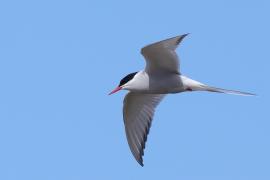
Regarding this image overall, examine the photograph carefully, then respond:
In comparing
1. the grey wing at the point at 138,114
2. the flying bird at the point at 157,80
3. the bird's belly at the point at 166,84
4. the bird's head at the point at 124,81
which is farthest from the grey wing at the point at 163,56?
the grey wing at the point at 138,114

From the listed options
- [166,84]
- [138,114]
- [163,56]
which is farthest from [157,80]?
[138,114]

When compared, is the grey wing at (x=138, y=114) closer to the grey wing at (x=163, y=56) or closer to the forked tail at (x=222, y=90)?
the grey wing at (x=163, y=56)

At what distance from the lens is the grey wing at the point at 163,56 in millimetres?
10500

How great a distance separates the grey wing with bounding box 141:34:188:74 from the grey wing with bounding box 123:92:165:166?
140cm

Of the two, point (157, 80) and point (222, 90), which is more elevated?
point (157, 80)

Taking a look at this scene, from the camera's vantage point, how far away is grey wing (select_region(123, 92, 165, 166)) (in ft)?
40.9

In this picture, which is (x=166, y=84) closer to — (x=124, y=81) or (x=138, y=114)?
(x=124, y=81)

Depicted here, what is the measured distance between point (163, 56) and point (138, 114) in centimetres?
198

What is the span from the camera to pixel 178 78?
443 inches

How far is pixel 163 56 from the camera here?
10.9m

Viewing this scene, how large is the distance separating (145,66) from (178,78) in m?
0.53

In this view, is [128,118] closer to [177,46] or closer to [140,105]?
[140,105]

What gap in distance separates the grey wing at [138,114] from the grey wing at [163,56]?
1.40 m

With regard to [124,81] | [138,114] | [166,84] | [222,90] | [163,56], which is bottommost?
[138,114]
